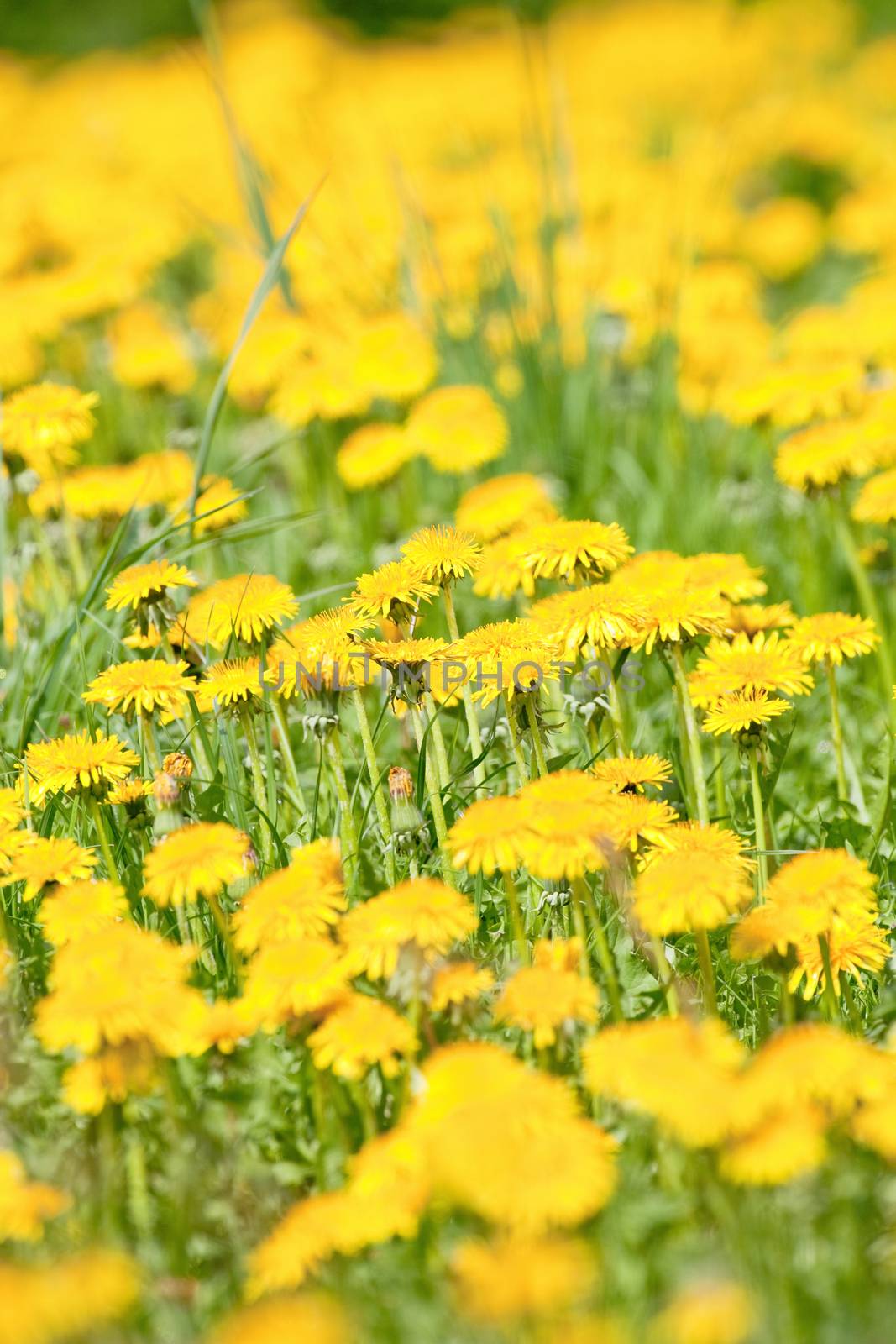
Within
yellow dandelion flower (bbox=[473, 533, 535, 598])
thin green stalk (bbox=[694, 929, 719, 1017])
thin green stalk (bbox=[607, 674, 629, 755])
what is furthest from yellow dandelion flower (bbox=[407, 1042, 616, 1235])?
yellow dandelion flower (bbox=[473, 533, 535, 598])

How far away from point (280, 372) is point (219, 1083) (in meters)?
2.13

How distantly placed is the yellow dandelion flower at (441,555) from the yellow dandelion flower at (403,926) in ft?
1.71

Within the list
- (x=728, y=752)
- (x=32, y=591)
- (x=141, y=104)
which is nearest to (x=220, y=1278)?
(x=728, y=752)

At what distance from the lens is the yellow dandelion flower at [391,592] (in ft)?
6.61

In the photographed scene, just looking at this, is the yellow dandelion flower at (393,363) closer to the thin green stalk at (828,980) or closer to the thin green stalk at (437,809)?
the thin green stalk at (437,809)

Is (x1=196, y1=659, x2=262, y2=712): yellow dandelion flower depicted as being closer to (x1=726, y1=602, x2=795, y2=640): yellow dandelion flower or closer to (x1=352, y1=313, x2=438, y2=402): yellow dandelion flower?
(x1=726, y1=602, x2=795, y2=640): yellow dandelion flower

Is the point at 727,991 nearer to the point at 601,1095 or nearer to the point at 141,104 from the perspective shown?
the point at 601,1095

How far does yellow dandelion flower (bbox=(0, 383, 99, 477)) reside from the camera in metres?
2.55

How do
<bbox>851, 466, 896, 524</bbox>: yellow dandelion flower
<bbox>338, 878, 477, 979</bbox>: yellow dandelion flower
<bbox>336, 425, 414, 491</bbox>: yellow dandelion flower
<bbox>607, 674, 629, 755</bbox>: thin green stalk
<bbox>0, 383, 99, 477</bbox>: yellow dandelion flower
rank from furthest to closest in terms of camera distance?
<bbox>336, 425, 414, 491</bbox>: yellow dandelion flower
<bbox>0, 383, 99, 477</bbox>: yellow dandelion flower
<bbox>851, 466, 896, 524</bbox>: yellow dandelion flower
<bbox>607, 674, 629, 755</bbox>: thin green stalk
<bbox>338, 878, 477, 979</bbox>: yellow dandelion flower

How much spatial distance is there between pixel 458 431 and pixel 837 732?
106cm

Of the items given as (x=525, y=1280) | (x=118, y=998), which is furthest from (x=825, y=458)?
(x=525, y=1280)

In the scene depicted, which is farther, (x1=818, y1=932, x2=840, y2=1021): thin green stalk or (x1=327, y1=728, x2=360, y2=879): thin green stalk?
(x1=327, y1=728, x2=360, y2=879): thin green stalk

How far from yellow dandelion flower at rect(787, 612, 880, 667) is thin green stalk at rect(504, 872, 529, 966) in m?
0.57

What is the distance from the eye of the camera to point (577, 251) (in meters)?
4.15
